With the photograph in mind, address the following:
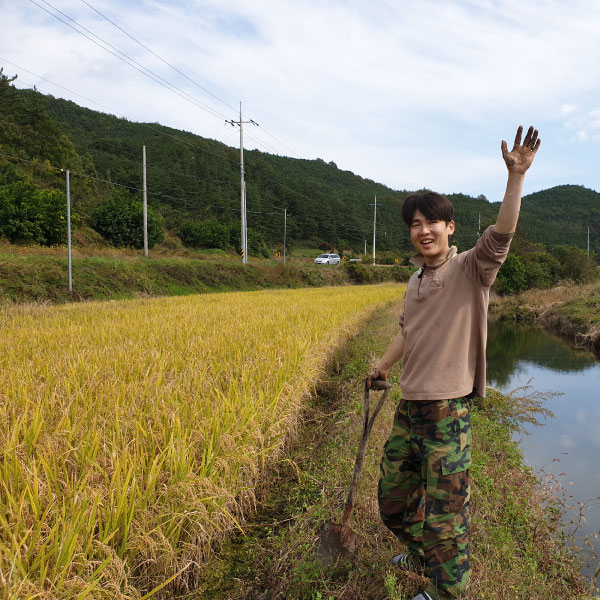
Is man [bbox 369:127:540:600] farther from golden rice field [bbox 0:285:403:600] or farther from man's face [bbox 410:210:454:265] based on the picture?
golden rice field [bbox 0:285:403:600]

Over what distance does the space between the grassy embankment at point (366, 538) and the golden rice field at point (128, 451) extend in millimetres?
183

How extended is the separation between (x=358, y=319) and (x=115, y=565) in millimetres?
7106

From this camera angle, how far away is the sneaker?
65.9 inches

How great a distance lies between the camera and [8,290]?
9906mm

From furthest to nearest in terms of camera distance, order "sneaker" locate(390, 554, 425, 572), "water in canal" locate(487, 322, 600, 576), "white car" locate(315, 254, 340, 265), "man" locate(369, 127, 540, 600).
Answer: "white car" locate(315, 254, 340, 265) → "water in canal" locate(487, 322, 600, 576) → "sneaker" locate(390, 554, 425, 572) → "man" locate(369, 127, 540, 600)

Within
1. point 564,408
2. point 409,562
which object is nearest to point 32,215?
point 564,408

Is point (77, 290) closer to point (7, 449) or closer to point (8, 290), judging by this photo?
point (8, 290)

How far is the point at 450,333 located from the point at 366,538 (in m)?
1.01

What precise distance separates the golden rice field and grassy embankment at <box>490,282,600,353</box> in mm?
8959

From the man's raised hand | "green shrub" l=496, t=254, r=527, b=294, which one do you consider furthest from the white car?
the man's raised hand

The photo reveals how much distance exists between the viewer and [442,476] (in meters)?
1.44

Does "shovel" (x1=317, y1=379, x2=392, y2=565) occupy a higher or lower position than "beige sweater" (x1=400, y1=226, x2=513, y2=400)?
lower

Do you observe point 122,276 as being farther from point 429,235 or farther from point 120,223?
point 429,235

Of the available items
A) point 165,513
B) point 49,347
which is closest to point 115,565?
point 165,513
